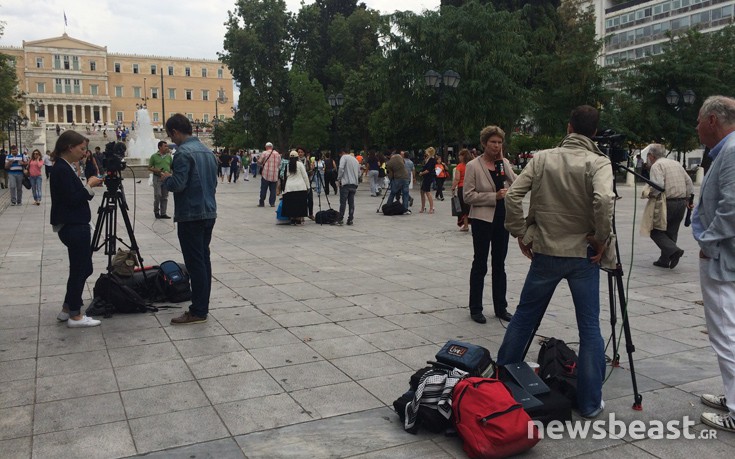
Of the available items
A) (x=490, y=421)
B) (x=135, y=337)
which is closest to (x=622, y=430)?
(x=490, y=421)

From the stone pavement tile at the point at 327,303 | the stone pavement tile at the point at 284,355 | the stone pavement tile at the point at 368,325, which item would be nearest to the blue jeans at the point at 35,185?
the stone pavement tile at the point at 327,303

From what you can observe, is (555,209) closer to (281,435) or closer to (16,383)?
(281,435)

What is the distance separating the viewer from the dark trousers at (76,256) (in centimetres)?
589

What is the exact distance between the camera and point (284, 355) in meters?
5.30

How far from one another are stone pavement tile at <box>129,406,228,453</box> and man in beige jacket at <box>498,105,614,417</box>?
2170mm

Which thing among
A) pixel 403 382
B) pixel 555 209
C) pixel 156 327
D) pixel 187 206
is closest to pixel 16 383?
pixel 156 327

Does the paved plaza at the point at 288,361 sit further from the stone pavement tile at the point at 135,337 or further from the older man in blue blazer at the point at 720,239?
the older man in blue blazer at the point at 720,239

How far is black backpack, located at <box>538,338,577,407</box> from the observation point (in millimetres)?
4246

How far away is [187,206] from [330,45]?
180 ft

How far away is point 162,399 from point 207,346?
117 cm

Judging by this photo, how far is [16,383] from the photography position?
4652mm

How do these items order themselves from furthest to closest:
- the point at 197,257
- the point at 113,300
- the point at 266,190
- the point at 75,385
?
the point at 266,190
the point at 113,300
the point at 197,257
the point at 75,385

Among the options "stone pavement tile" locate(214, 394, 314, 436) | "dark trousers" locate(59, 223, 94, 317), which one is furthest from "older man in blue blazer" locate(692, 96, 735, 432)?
"dark trousers" locate(59, 223, 94, 317)

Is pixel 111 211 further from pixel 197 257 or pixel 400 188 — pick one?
pixel 400 188
